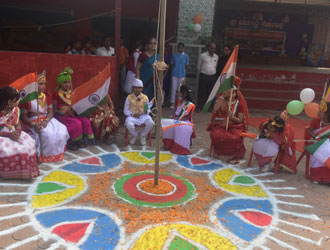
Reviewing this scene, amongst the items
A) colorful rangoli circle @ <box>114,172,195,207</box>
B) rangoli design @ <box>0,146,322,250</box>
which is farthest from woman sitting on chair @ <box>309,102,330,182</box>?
colorful rangoli circle @ <box>114,172,195,207</box>

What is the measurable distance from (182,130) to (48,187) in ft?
8.45

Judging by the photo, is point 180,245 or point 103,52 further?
point 103,52

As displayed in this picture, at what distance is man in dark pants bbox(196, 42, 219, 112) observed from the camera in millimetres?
8930

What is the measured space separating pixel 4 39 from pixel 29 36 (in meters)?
0.86

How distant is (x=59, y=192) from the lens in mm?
3936

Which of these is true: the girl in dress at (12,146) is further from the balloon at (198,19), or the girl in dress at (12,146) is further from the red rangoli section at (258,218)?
the balloon at (198,19)

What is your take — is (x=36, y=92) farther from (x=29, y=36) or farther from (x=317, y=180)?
(x=29, y=36)

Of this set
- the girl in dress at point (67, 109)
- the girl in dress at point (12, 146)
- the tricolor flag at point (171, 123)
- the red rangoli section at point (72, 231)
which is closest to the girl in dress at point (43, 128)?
the girl in dress at point (67, 109)

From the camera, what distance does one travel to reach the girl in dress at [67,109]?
211 inches

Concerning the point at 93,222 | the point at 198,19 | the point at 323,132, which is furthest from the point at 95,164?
the point at 198,19

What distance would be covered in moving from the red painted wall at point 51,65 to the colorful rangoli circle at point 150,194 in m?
2.91

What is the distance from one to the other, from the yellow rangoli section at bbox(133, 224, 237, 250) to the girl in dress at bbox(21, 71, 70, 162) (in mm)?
2481

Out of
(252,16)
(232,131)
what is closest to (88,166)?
(232,131)

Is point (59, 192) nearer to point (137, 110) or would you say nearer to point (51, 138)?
point (51, 138)
